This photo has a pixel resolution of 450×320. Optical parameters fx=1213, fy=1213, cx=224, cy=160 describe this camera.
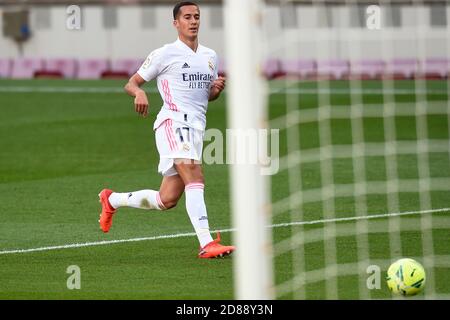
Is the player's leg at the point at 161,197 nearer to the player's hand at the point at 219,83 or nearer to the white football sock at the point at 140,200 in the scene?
the white football sock at the point at 140,200

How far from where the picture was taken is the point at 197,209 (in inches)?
416

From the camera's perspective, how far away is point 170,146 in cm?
1068

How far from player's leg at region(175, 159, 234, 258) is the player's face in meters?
1.14

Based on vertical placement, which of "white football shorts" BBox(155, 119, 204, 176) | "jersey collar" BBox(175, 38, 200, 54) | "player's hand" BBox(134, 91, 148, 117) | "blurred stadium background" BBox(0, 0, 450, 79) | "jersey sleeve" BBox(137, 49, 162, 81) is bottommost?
"white football shorts" BBox(155, 119, 204, 176)

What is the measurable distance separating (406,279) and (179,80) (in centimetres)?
297

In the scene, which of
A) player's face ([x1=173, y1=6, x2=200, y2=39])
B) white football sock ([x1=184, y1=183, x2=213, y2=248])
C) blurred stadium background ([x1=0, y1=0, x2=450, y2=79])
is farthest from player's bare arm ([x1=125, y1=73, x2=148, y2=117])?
blurred stadium background ([x1=0, y1=0, x2=450, y2=79])

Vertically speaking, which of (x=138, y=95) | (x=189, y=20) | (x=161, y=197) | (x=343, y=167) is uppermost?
(x=343, y=167)

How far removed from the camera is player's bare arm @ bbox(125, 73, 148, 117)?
1010cm

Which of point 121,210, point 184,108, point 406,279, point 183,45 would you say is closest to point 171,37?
point 121,210

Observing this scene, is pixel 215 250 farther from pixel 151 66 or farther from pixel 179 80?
pixel 151 66

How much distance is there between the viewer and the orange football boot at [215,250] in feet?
34.0

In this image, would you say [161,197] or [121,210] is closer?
[161,197]

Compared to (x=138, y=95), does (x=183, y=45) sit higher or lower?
higher

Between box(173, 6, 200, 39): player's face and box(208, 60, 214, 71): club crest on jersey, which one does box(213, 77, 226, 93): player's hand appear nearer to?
box(208, 60, 214, 71): club crest on jersey
